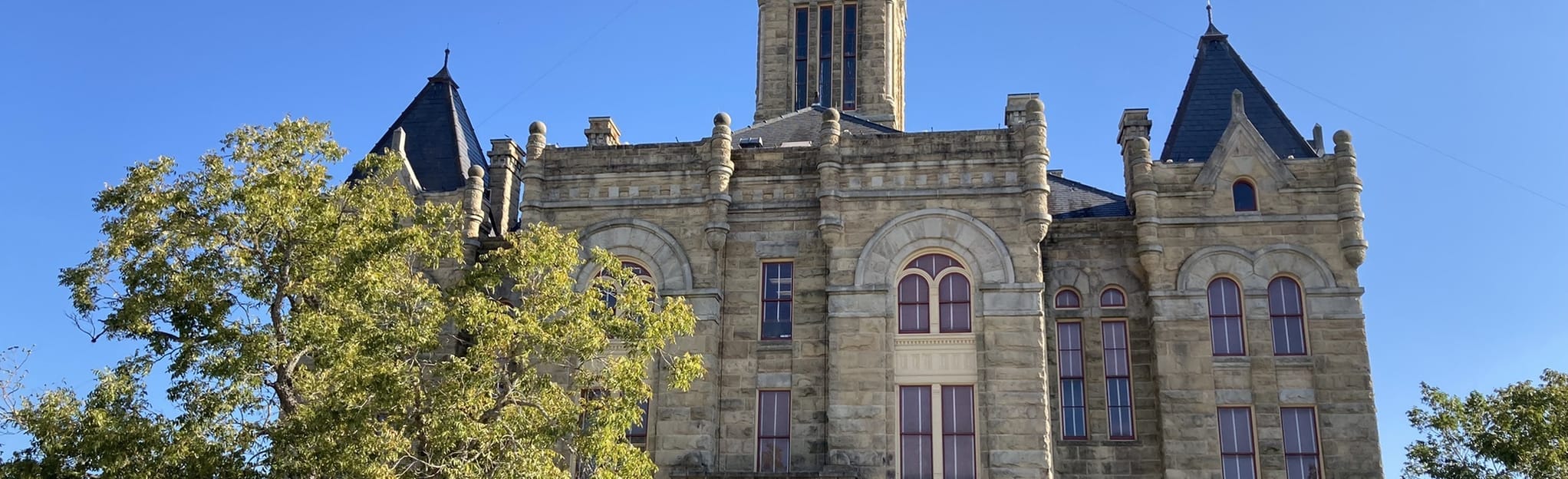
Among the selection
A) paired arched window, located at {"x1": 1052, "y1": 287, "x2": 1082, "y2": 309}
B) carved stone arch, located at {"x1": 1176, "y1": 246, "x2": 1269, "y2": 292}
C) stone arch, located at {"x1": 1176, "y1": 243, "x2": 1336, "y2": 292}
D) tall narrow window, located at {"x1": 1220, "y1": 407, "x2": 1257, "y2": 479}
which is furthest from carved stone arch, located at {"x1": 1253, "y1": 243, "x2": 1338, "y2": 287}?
paired arched window, located at {"x1": 1052, "y1": 287, "x2": 1082, "y2": 309}

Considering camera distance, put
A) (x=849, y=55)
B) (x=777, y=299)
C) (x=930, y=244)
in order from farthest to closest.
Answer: (x=849, y=55), (x=777, y=299), (x=930, y=244)

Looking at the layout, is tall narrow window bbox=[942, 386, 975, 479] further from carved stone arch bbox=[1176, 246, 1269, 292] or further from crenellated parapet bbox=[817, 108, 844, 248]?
carved stone arch bbox=[1176, 246, 1269, 292]

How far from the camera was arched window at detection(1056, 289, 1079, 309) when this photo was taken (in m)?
28.7

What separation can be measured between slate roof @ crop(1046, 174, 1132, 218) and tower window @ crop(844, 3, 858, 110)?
900 cm

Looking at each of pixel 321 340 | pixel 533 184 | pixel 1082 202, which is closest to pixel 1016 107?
pixel 1082 202

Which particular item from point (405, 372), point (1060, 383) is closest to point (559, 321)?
point (405, 372)

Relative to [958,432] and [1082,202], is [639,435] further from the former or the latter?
[1082,202]

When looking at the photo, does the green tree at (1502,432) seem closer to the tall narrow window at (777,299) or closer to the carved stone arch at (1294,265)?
the carved stone arch at (1294,265)

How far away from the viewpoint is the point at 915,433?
88.5 ft

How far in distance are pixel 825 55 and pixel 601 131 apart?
→ 806 centimetres

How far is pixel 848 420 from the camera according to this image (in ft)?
87.7

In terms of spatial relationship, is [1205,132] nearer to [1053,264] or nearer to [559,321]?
[1053,264]

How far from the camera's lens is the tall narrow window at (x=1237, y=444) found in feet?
87.2

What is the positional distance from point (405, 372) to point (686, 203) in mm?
10496
